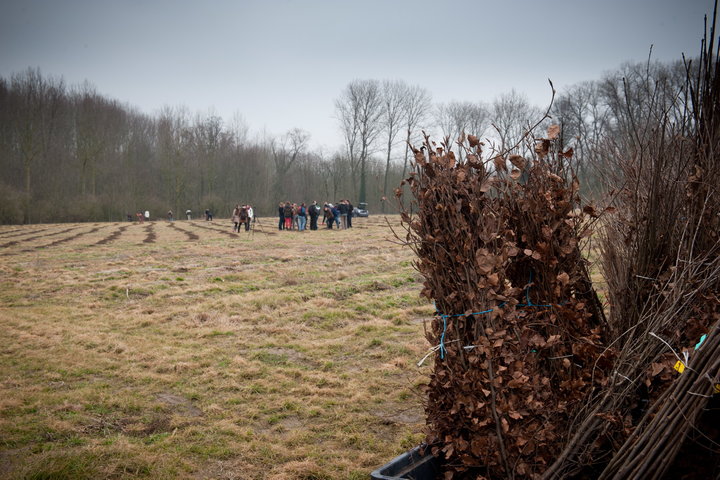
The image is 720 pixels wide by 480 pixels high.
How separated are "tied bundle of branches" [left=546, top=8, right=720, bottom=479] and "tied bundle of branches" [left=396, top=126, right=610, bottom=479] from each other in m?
0.23

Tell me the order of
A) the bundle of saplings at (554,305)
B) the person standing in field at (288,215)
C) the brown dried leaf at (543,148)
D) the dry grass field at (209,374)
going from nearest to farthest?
1. the bundle of saplings at (554,305)
2. the brown dried leaf at (543,148)
3. the dry grass field at (209,374)
4. the person standing in field at (288,215)

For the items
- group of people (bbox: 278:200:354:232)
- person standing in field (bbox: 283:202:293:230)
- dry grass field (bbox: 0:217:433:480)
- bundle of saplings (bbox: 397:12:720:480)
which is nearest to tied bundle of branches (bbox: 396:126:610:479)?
bundle of saplings (bbox: 397:12:720:480)

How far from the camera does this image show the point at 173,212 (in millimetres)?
59938

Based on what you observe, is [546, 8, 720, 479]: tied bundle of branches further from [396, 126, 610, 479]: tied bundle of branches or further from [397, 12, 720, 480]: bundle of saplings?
[396, 126, 610, 479]: tied bundle of branches

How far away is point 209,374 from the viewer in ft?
21.8

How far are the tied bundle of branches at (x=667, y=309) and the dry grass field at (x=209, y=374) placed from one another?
5.05ft

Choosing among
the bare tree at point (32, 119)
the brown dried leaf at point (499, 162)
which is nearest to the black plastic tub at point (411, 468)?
the brown dried leaf at point (499, 162)

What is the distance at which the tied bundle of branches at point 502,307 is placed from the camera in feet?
10.2

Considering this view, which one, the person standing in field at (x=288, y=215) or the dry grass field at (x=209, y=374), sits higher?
the person standing in field at (x=288, y=215)

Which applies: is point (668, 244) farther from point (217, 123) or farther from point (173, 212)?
point (217, 123)

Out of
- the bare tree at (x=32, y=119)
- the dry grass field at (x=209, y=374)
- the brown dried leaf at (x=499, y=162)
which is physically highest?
the bare tree at (x=32, y=119)

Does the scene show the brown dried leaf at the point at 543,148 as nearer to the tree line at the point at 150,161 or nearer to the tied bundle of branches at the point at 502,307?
the tied bundle of branches at the point at 502,307

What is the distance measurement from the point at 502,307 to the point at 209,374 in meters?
4.72

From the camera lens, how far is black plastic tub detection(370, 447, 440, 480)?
308cm
